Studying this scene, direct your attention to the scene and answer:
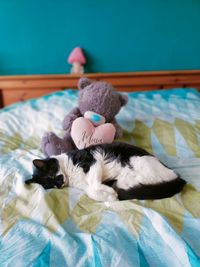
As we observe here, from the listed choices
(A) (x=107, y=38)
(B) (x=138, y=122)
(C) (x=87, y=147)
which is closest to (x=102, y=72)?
(A) (x=107, y=38)

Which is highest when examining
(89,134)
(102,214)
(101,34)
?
(101,34)

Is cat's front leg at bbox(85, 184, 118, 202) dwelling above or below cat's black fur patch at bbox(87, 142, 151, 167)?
below

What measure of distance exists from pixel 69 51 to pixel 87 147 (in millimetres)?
1195

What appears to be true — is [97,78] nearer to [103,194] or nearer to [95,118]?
[95,118]

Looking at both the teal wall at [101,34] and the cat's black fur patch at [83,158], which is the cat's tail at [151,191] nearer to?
the cat's black fur patch at [83,158]

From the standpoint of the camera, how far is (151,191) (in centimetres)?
77

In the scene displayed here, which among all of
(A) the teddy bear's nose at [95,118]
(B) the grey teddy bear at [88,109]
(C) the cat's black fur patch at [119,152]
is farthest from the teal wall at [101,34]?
(C) the cat's black fur patch at [119,152]

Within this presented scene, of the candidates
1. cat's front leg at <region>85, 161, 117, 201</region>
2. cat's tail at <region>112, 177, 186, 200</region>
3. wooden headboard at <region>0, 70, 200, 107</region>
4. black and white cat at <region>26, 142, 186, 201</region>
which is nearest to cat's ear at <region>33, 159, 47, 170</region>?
black and white cat at <region>26, 142, 186, 201</region>

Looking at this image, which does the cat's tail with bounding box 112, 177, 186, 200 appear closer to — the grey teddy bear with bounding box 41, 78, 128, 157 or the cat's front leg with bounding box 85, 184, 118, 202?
the cat's front leg with bounding box 85, 184, 118, 202

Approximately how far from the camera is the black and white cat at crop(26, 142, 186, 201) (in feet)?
2.59

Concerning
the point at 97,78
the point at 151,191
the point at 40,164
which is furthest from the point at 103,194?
the point at 97,78

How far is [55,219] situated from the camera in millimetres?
700

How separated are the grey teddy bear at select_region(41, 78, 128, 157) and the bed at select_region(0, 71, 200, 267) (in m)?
0.08

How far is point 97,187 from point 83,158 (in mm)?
134
